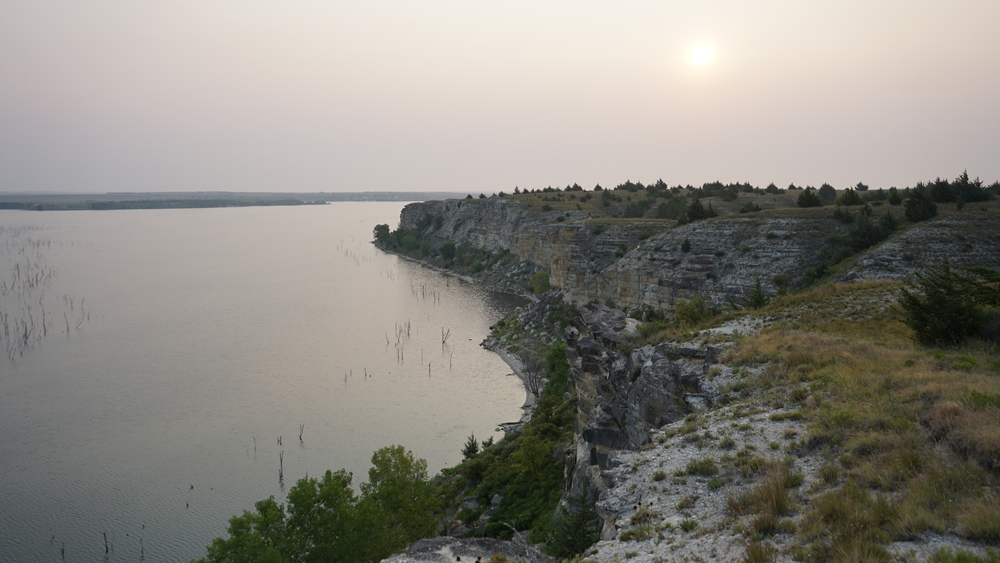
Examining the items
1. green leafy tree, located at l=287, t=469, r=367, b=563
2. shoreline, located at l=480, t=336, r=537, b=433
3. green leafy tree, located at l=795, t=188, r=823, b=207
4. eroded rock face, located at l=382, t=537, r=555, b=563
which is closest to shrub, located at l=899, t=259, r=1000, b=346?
eroded rock face, located at l=382, t=537, r=555, b=563

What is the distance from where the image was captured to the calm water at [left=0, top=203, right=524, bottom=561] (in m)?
25.2

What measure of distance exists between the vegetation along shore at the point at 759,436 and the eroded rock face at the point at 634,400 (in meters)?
0.08

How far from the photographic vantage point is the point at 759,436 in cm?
1136

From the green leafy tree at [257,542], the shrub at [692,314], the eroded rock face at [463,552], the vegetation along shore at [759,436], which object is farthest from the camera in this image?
the shrub at [692,314]

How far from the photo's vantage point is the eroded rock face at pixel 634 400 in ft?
48.9

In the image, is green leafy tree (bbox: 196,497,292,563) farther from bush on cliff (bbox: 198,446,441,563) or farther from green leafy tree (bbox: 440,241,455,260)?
green leafy tree (bbox: 440,241,455,260)

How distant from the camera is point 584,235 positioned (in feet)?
181

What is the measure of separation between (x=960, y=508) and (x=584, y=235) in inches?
1921

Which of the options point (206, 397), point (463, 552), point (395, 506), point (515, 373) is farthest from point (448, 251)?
point (463, 552)

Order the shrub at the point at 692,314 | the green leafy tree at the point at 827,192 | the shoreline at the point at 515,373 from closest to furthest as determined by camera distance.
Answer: the shrub at the point at 692,314 → the shoreline at the point at 515,373 → the green leafy tree at the point at 827,192

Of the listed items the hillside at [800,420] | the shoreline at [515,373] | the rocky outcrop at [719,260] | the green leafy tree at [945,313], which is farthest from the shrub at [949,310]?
the shoreline at [515,373]

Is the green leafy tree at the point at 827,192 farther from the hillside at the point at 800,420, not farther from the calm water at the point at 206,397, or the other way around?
the calm water at the point at 206,397

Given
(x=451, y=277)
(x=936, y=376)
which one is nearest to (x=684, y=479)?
(x=936, y=376)

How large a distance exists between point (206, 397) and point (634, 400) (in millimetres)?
30167
